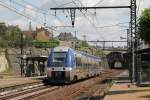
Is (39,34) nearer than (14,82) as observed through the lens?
No

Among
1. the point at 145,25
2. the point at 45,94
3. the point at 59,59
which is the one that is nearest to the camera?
the point at 45,94

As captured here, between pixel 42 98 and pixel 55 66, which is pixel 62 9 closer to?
pixel 55 66

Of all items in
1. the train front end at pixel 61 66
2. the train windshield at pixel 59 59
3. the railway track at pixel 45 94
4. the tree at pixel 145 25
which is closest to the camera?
the railway track at pixel 45 94

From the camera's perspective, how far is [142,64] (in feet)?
117

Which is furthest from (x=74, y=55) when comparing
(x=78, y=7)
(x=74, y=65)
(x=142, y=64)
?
(x=142, y=64)

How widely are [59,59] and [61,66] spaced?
0.65 m

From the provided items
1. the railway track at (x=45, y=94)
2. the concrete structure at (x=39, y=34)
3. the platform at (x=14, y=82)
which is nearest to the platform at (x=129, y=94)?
the railway track at (x=45, y=94)

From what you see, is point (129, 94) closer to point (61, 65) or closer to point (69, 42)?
point (61, 65)

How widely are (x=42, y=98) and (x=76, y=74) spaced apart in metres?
16.4

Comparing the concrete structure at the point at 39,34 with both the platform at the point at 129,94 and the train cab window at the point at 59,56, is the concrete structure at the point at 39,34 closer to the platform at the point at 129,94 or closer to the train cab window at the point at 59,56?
the train cab window at the point at 59,56

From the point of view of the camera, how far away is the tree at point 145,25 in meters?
45.1

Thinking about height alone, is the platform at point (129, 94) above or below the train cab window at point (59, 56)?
below

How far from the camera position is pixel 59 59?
131 ft

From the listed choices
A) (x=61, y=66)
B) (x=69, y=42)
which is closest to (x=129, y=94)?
(x=61, y=66)
